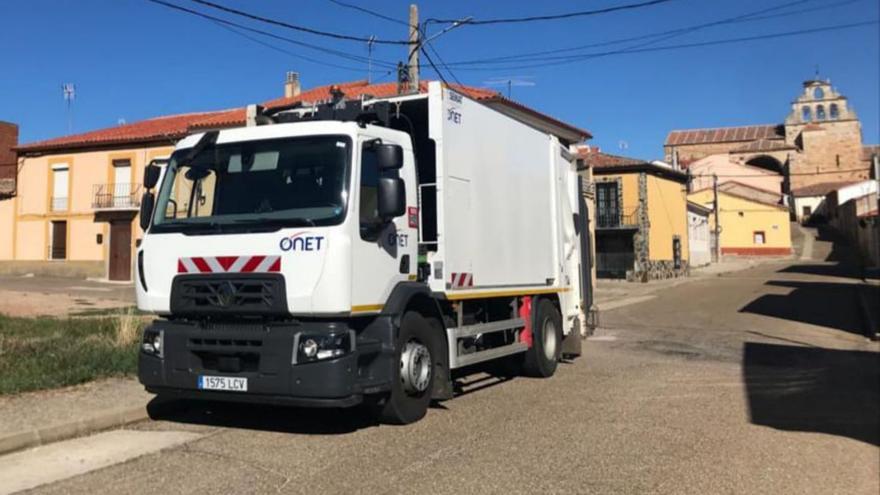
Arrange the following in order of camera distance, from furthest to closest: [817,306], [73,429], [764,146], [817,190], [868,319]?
1. [764,146]
2. [817,190]
3. [817,306]
4. [868,319]
5. [73,429]

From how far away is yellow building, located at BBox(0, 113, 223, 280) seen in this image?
1296 inches

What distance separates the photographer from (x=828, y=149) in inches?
3725

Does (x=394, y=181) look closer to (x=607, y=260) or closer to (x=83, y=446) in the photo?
(x=83, y=446)

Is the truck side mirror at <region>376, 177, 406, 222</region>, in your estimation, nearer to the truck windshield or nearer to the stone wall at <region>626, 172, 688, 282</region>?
the truck windshield

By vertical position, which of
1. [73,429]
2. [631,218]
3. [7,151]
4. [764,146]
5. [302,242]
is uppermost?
[764,146]

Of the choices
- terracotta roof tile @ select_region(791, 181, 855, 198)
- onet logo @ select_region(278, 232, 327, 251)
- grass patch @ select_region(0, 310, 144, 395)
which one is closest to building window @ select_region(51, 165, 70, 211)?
grass patch @ select_region(0, 310, 144, 395)

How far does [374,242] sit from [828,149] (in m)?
104

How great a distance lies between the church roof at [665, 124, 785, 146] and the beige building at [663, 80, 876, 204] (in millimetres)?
318

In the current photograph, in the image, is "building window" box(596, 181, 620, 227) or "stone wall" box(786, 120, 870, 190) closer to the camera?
"building window" box(596, 181, 620, 227)

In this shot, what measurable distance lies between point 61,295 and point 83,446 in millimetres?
18095

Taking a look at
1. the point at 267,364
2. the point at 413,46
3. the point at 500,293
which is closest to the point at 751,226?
the point at 413,46

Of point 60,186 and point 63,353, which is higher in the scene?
point 60,186

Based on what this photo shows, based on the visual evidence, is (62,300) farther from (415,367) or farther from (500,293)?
(415,367)

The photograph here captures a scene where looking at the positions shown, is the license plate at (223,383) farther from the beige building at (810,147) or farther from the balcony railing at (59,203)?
the beige building at (810,147)
